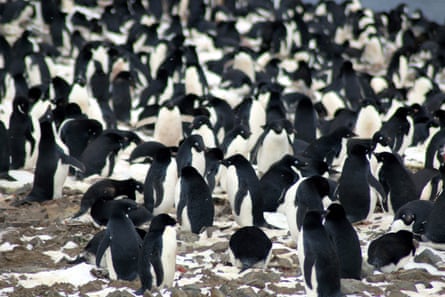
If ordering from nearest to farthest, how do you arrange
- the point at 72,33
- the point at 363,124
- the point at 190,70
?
the point at 363,124 → the point at 190,70 → the point at 72,33

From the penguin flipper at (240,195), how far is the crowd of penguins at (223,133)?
15 millimetres

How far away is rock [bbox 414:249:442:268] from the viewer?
6266mm

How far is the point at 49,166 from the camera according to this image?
7.81 metres

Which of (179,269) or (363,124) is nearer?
(179,269)

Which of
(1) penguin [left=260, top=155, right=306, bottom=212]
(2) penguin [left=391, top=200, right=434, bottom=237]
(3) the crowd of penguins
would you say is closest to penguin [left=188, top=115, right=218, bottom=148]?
(3) the crowd of penguins

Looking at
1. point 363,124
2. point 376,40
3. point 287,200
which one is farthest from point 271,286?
point 376,40

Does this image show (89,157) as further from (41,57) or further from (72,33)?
(72,33)

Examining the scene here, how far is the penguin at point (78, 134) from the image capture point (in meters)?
9.16

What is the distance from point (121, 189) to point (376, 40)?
13588mm

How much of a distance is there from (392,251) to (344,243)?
498 mm

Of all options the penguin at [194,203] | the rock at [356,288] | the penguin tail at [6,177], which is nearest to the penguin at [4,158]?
the penguin tail at [6,177]

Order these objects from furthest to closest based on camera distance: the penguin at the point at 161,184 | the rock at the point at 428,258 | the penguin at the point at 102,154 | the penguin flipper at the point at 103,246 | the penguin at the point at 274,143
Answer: the penguin at the point at 274,143 < the penguin at the point at 102,154 < the penguin at the point at 161,184 < the rock at the point at 428,258 < the penguin flipper at the point at 103,246

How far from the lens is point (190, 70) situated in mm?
13664

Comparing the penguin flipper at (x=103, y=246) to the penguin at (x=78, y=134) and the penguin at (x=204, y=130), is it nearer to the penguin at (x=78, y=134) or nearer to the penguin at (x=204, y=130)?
the penguin at (x=78, y=134)
